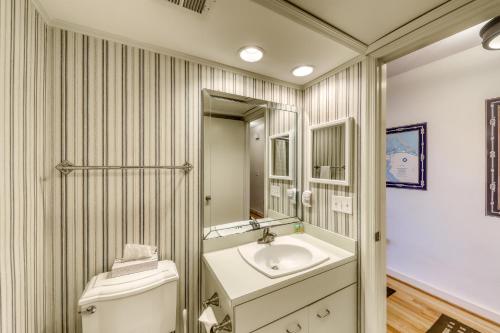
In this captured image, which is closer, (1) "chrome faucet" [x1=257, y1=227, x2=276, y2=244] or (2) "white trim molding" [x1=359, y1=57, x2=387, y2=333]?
(2) "white trim molding" [x1=359, y1=57, x2=387, y2=333]

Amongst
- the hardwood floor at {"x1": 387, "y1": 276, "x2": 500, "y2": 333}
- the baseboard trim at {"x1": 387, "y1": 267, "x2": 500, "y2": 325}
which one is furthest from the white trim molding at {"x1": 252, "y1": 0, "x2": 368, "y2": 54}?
the baseboard trim at {"x1": 387, "y1": 267, "x2": 500, "y2": 325}

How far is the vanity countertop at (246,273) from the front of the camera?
0.94 m

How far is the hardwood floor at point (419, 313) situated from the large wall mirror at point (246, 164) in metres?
1.33

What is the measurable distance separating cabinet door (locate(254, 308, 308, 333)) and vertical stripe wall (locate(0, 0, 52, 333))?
3.29ft

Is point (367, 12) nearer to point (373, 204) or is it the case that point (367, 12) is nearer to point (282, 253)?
point (373, 204)

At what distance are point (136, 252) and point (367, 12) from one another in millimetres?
1781

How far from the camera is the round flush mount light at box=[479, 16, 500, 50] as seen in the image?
1.18 metres

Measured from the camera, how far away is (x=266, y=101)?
1627mm

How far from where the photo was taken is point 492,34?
3.96 feet

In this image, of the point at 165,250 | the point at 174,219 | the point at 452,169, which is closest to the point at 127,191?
the point at 174,219

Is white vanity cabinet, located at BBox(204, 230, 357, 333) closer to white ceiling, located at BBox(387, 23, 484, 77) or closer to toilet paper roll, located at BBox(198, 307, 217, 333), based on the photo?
toilet paper roll, located at BBox(198, 307, 217, 333)

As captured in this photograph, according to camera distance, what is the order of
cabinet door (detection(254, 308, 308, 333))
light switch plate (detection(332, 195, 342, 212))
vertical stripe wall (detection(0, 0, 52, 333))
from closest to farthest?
vertical stripe wall (detection(0, 0, 52, 333))
cabinet door (detection(254, 308, 308, 333))
light switch plate (detection(332, 195, 342, 212))

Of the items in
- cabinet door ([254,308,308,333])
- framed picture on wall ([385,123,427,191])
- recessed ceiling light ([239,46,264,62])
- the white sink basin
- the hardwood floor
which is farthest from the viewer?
framed picture on wall ([385,123,427,191])

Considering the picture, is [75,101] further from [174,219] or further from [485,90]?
[485,90]
